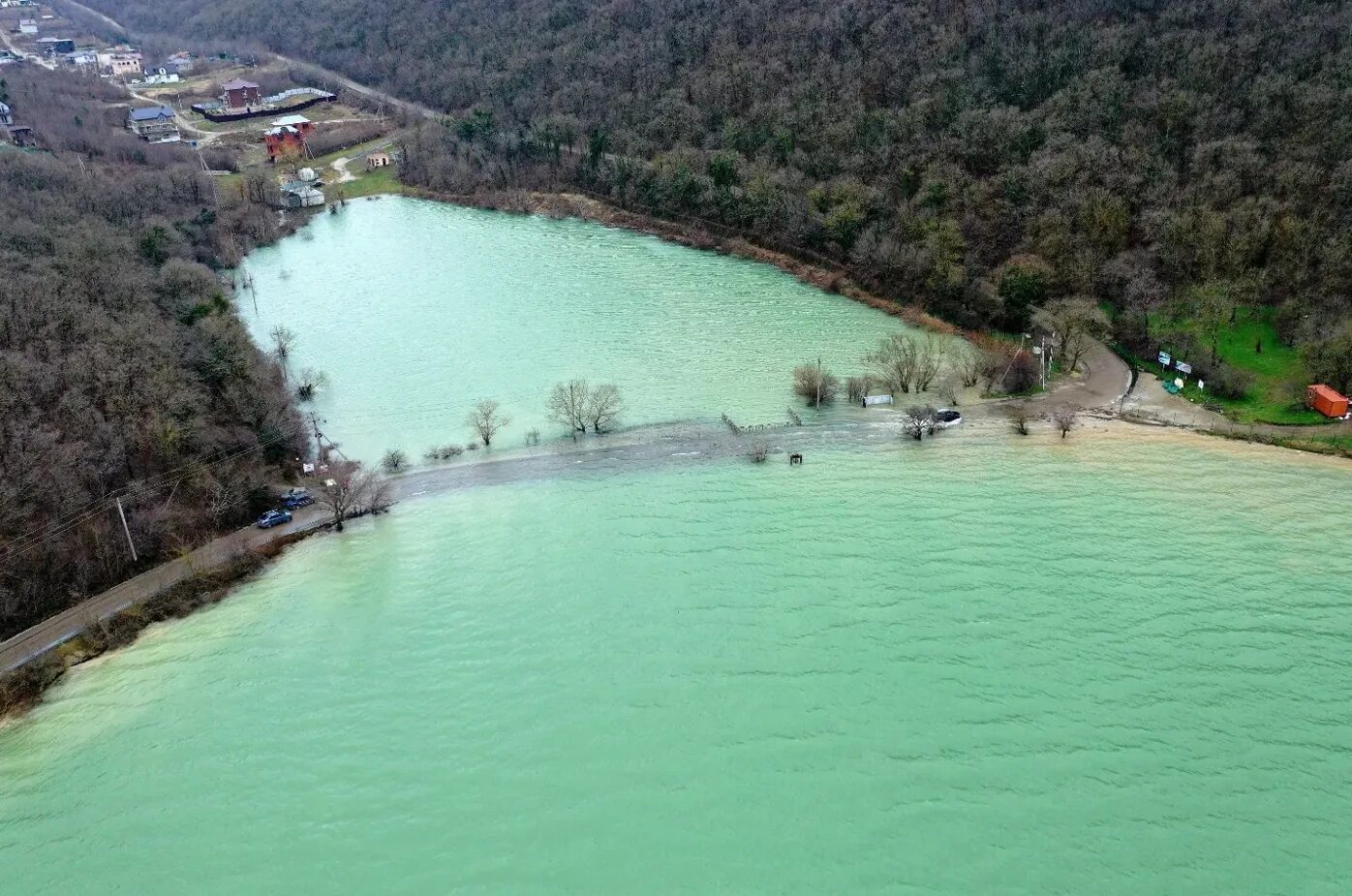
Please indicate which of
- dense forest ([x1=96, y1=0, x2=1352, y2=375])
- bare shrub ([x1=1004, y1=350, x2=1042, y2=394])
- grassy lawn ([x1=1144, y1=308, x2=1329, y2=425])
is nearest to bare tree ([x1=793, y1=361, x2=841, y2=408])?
bare shrub ([x1=1004, y1=350, x2=1042, y2=394])

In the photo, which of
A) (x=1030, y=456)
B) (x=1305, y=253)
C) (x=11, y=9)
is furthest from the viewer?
(x=11, y=9)

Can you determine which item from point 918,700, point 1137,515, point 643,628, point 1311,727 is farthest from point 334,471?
point 1311,727

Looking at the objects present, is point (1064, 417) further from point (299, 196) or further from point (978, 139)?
point (299, 196)

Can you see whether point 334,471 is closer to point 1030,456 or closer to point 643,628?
point 643,628

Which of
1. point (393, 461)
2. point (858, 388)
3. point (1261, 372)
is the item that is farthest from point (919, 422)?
point (393, 461)

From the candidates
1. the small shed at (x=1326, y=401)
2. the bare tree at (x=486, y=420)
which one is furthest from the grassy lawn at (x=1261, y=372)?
the bare tree at (x=486, y=420)
